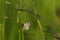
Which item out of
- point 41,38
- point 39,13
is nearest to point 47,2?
point 39,13

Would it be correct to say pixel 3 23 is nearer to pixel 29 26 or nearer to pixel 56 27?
pixel 29 26

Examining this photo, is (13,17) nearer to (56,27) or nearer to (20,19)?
(20,19)

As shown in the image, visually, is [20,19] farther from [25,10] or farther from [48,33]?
[48,33]

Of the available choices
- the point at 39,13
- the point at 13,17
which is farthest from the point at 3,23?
the point at 39,13

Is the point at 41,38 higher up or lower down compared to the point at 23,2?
lower down

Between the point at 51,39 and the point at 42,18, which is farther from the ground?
the point at 42,18
